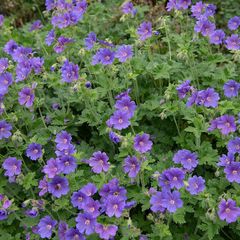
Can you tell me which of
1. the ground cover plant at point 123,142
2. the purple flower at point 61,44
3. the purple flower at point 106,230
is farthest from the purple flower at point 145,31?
the purple flower at point 106,230

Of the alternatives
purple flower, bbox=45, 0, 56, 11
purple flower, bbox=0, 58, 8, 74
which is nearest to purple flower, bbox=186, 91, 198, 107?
purple flower, bbox=0, 58, 8, 74

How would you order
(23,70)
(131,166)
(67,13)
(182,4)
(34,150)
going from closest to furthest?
1. (131,166)
2. (34,150)
3. (23,70)
4. (182,4)
5. (67,13)

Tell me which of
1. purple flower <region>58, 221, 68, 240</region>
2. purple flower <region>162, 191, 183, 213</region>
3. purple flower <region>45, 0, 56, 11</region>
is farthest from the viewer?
purple flower <region>45, 0, 56, 11</region>

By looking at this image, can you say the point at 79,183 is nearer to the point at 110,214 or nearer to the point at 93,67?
the point at 110,214

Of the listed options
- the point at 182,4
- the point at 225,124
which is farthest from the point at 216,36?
the point at 225,124

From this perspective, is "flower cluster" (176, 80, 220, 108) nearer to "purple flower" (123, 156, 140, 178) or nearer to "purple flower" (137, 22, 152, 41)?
"purple flower" (123, 156, 140, 178)

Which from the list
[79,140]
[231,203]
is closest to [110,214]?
[231,203]

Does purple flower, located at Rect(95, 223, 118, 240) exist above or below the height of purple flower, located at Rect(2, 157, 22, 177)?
below

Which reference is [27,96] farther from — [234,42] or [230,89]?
[234,42]
